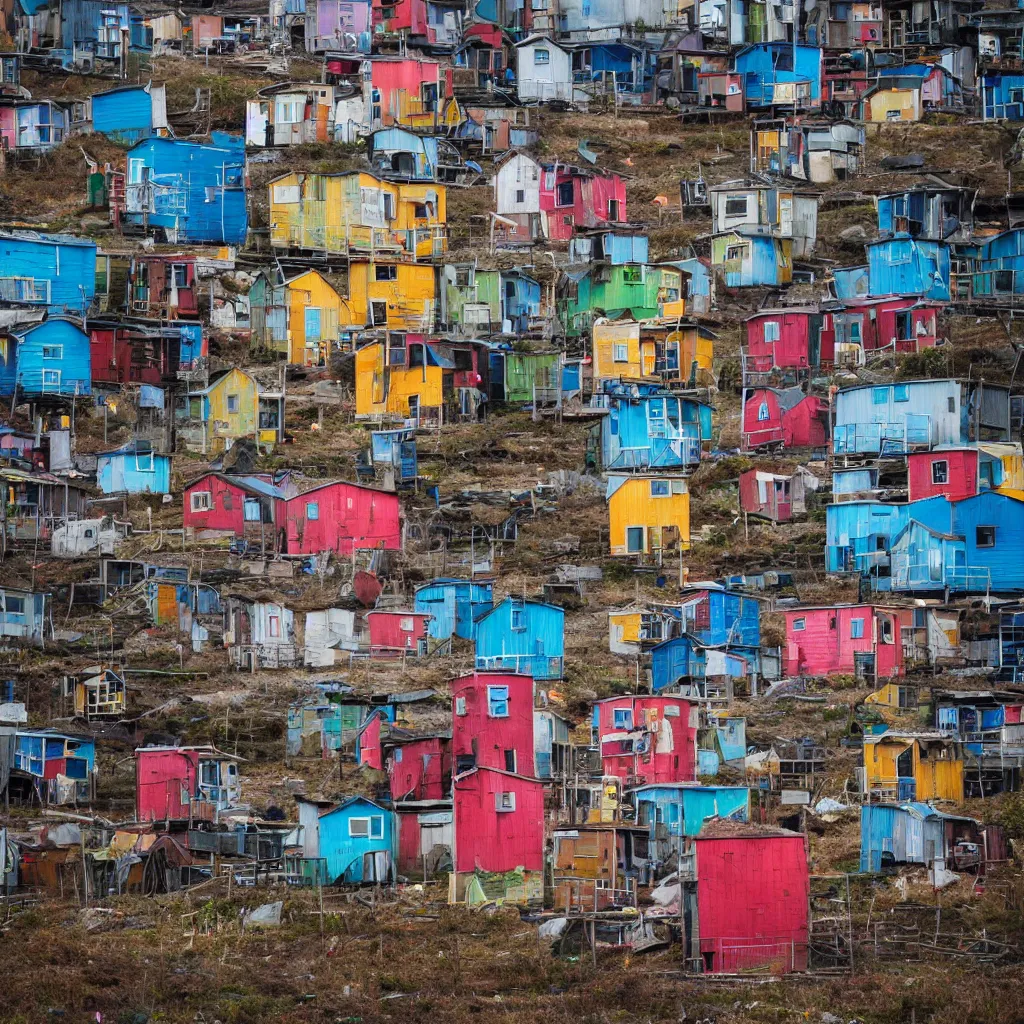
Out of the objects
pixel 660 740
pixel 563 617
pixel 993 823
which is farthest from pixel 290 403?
pixel 993 823

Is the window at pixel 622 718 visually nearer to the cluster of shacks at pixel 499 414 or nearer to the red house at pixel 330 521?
the cluster of shacks at pixel 499 414

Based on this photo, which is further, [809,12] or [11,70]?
[809,12]

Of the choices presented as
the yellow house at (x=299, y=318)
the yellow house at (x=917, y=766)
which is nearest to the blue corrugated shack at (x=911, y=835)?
the yellow house at (x=917, y=766)

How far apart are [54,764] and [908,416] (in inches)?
980

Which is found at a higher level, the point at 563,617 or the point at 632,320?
the point at 632,320

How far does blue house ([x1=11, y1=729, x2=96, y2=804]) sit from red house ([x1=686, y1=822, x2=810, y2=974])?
14.7 meters

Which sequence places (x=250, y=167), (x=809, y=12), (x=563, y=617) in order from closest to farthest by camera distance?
(x=563, y=617) → (x=250, y=167) → (x=809, y=12)

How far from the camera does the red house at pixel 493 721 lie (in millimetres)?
44688

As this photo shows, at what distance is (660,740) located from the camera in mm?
46469

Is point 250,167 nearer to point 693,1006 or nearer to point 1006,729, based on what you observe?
point 1006,729

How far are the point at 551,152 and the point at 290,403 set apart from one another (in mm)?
20786

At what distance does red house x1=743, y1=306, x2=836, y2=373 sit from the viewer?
6862cm

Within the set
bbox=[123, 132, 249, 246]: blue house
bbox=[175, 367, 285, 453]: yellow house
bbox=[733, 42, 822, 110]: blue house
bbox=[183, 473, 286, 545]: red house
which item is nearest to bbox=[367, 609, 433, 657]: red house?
bbox=[183, 473, 286, 545]: red house

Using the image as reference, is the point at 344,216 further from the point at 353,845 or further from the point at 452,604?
the point at 353,845
